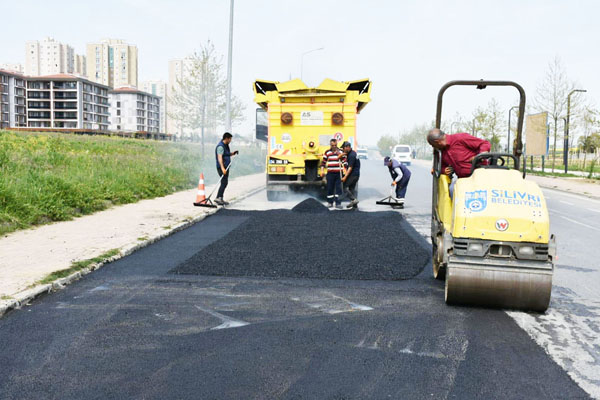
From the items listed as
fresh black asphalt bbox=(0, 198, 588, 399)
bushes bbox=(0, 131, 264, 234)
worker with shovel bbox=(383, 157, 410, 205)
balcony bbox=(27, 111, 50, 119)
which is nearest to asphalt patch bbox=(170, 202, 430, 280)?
fresh black asphalt bbox=(0, 198, 588, 399)

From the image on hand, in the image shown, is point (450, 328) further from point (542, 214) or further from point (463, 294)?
point (542, 214)

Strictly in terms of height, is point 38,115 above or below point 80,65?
below

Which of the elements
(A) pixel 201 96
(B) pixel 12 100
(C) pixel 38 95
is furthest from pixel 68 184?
(C) pixel 38 95

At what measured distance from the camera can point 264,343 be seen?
411cm

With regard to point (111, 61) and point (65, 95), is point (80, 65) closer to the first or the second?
point (111, 61)

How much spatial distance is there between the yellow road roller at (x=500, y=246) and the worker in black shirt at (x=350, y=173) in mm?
8872

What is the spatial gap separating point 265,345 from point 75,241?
5.08 metres

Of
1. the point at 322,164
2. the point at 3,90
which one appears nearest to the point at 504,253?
the point at 322,164

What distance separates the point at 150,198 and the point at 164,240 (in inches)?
251

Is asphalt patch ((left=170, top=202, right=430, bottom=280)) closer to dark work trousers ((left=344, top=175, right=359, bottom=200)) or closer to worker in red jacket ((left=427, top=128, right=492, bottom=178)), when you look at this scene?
worker in red jacket ((left=427, top=128, right=492, bottom=178))

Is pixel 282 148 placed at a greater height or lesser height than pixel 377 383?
greater

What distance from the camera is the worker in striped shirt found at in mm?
13883

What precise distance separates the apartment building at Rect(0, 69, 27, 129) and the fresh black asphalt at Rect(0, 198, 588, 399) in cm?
12109

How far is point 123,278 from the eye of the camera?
618 cm
